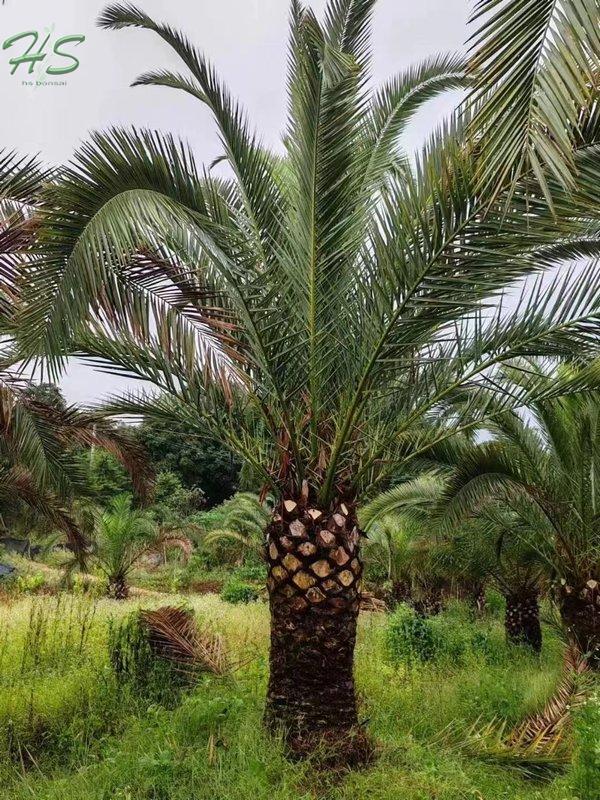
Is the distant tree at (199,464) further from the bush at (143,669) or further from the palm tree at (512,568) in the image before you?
the bush at (143,669)

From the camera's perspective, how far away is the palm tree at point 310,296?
4.10 m

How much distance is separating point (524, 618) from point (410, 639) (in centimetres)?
314

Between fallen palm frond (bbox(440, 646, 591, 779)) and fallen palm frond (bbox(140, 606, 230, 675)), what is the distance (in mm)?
2430

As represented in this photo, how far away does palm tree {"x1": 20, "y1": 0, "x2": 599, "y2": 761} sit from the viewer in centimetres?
410

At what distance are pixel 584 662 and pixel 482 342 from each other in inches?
150

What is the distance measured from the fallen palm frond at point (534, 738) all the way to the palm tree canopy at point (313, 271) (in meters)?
2.31

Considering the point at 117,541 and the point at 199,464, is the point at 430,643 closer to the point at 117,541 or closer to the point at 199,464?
the point at 117,541

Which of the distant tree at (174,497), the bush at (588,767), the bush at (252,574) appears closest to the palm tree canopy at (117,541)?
the bush at (252,574)

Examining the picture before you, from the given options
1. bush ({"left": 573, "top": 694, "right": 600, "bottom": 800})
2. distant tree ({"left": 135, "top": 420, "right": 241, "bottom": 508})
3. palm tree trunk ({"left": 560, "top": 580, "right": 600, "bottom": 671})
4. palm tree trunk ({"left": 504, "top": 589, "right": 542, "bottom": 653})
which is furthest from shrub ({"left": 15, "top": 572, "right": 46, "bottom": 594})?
distant tree ({"left": 135, "top": 420, "right": 241, "bottom": 508})

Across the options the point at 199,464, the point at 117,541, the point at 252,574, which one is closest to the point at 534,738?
the point at 117,541

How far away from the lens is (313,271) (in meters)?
4.75

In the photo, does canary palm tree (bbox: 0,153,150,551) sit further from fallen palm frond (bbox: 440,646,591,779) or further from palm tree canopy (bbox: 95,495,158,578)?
palm tree canopy (bbox: 95,495,158,578)

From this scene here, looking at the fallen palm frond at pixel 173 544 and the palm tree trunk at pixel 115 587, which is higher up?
the fallen palm frond at pixel 173 544

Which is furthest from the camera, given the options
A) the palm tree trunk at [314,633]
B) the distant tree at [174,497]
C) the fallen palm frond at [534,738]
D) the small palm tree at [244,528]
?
the distant tree at [174,497]
